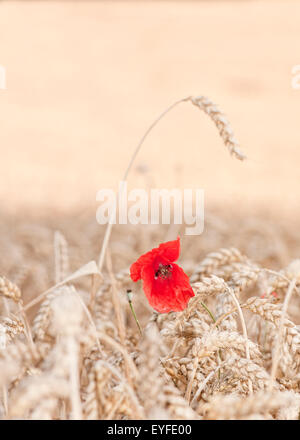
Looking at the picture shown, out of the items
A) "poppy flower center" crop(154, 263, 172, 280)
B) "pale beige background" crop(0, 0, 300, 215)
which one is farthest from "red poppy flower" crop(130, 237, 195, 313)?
"pale beige background" crop(0, 0, 300, 215)

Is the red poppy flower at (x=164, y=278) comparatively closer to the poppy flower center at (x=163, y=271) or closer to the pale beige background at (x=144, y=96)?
the poppy flower center at (x=163, y=271)

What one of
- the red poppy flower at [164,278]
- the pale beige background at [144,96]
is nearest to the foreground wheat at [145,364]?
the red poppy flower at [164,278]

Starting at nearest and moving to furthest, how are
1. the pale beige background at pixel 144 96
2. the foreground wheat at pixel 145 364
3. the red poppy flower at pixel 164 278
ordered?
the foreground wheat at pixel 145 364, the red poppy flower at pixel 164 278, the pale beige background at pixel 144 96

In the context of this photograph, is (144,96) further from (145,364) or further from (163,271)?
(145,364)

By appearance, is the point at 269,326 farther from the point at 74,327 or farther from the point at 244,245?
the point at 244,245

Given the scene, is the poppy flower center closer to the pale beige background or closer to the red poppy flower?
the red poppy flower

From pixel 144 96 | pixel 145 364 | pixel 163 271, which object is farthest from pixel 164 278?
pixel 144 96

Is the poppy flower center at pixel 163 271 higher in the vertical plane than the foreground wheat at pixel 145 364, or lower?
higher
